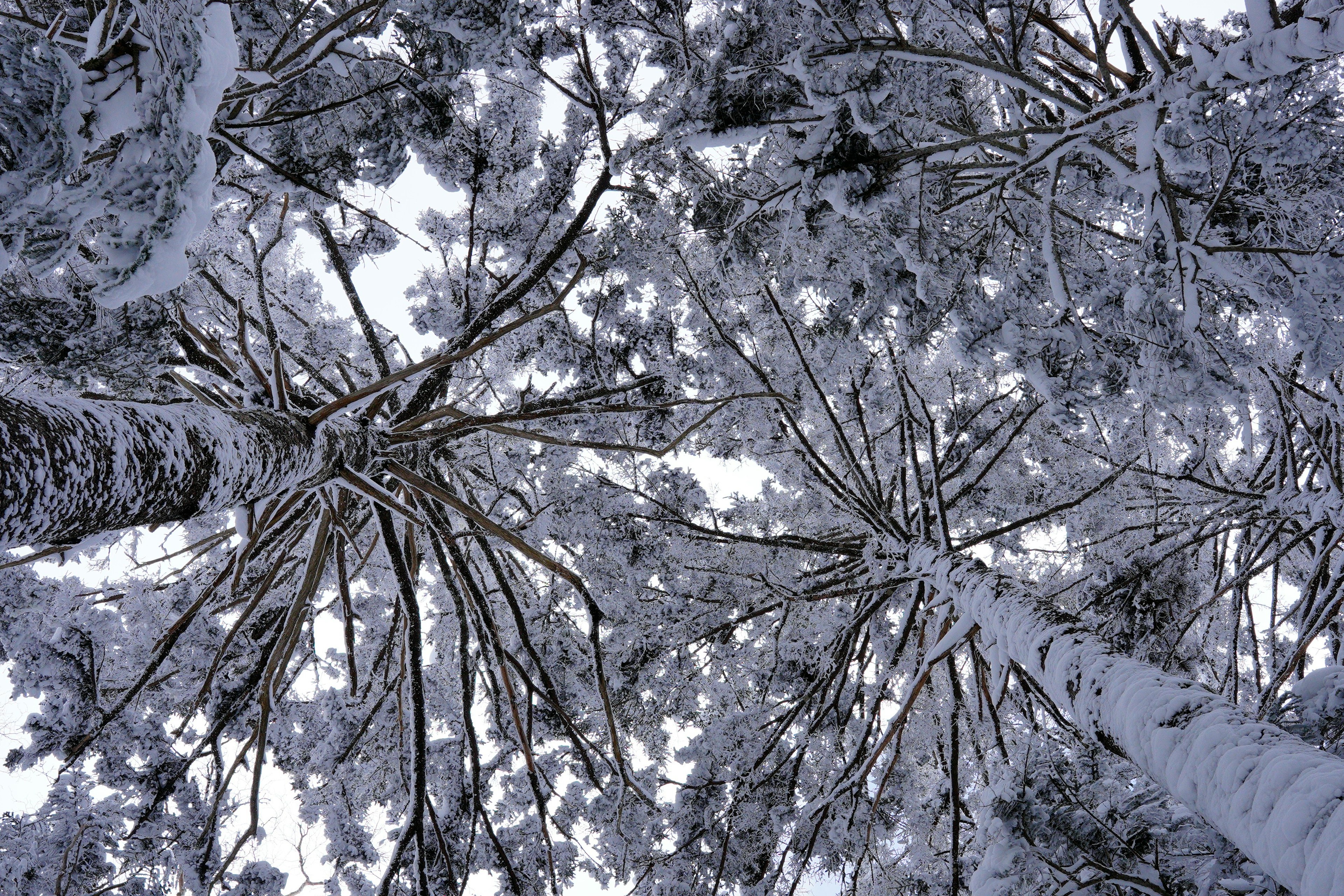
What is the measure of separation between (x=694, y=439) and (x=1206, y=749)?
13.9 ft

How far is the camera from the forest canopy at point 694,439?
162cm

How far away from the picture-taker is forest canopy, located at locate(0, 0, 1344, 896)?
5.33 ft

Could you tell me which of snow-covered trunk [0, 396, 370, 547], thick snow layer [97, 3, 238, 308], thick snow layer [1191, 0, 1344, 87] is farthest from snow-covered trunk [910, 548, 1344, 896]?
thick snow layer [97, 3, 238, 308]

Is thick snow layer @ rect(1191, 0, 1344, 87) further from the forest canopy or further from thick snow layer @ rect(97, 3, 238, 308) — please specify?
thick snow layer @ rect(97, 3, 238, 308)

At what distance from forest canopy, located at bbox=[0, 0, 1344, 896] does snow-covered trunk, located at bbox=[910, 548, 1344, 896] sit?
0.01m

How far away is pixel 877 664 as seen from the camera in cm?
535

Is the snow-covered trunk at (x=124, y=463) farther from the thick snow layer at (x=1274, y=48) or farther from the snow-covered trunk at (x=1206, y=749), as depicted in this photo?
the thick snow layer at (x=1274, y=48)

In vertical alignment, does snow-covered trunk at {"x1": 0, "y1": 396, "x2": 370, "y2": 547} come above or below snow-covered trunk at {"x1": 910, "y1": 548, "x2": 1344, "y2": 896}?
above

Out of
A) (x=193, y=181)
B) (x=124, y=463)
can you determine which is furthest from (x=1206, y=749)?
(x=193, y=181)

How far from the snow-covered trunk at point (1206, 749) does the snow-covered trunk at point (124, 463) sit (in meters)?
2.55

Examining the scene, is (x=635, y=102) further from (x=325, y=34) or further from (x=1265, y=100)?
(x=1265, y=100)

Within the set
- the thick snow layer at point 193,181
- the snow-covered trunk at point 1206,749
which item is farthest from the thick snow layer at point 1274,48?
the thick snow layer at point 193,181

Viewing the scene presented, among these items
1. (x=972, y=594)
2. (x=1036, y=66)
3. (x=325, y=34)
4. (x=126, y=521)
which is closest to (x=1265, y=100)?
(x=1036, y=66)

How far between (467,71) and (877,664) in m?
5.23
